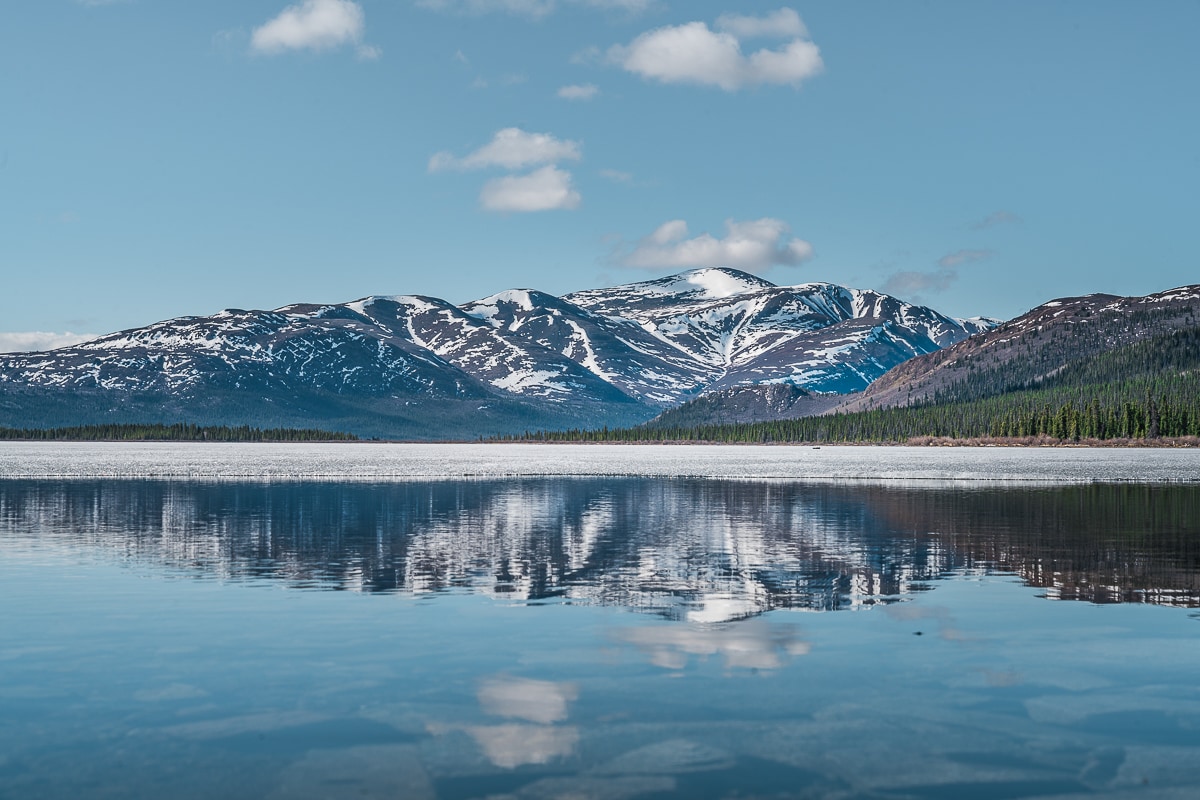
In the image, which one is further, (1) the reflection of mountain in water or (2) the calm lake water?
(1) the reflection of mountain in water

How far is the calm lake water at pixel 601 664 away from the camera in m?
16.7

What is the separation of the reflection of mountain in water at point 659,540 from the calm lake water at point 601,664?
0.30 metres

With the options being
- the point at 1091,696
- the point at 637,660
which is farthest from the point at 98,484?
the point at 1091,696

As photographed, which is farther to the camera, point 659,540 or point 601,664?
point 659,540

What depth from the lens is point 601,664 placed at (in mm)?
23594

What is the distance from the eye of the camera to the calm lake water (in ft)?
54.9

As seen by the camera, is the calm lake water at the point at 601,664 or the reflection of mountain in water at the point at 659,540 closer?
the calm lake water at the point at 601,664

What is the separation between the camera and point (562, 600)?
3247 cm

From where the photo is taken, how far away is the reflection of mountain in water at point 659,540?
35.1 metres

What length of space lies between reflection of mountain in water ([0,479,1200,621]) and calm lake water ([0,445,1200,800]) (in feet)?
0.99

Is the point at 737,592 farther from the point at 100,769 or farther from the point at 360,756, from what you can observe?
the point at 100,769

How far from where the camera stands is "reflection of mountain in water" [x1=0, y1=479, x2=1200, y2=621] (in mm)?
35062

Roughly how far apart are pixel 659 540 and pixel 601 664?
85.1 ft

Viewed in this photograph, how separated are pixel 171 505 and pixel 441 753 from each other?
60.7 metres
